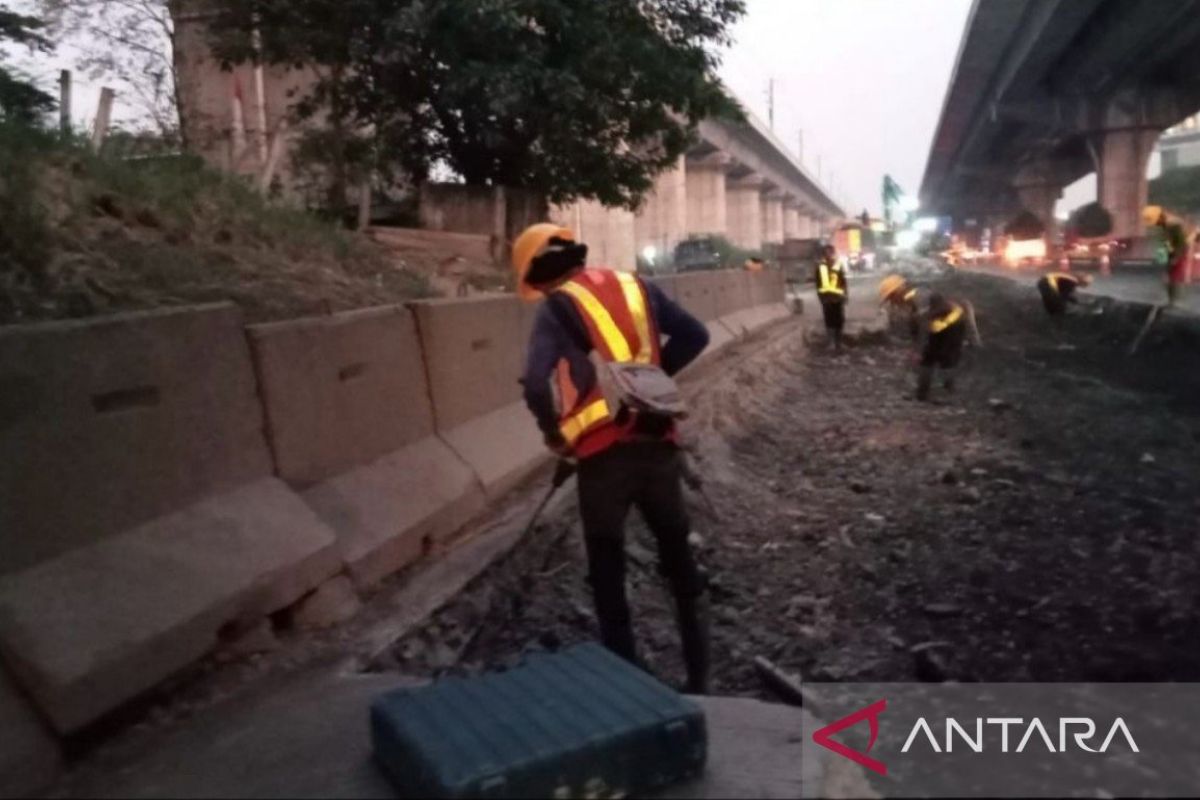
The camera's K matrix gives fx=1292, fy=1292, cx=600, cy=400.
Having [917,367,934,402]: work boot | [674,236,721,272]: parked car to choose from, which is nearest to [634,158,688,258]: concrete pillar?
[674,236,721,272]: parked car

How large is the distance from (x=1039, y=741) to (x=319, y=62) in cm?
1492

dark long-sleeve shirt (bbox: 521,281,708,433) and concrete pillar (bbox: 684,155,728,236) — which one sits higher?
concrete pillar (bbox: 684,155,728,236)

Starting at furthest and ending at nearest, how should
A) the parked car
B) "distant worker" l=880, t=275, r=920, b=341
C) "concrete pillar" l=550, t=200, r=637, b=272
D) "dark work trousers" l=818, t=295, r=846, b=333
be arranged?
the parked car
"concrete pillar" l=550, t=200, r=637, b=272
"dark work trousers" l=818, t=295, r=846, b=333
"distant worker" l=880, t=275, r=920, b=341

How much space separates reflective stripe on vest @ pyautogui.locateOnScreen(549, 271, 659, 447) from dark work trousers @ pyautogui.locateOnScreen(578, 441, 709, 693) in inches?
5.5

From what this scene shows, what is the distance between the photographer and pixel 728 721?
13.1ft

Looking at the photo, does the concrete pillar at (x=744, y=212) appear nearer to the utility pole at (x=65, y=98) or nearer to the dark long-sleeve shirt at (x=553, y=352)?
the utility pole at (x=65, y=98)

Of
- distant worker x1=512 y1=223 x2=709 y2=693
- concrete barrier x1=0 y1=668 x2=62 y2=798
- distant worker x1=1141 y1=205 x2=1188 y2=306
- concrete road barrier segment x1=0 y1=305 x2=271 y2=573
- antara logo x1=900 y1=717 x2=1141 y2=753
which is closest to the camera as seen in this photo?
antara logo x1=900 y1=717 x2=1141 y2=753

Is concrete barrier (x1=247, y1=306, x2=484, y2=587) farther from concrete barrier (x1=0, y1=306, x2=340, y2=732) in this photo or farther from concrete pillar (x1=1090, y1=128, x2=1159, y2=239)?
concrete pillar (x1=1090, y1=128, x2=1159, y2=239)

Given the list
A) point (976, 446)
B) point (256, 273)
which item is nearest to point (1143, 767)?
point (256, 273)

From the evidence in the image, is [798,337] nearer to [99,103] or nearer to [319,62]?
[319,62]

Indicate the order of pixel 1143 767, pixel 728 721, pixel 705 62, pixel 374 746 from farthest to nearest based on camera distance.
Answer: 1. pixel 705 62
2. pixel 728 721
3. pixel 374 746
4. pixel 1143 767

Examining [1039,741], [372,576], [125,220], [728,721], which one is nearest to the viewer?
[1039,741]

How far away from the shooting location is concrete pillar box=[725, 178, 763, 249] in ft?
242

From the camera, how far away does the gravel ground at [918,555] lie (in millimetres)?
5453
